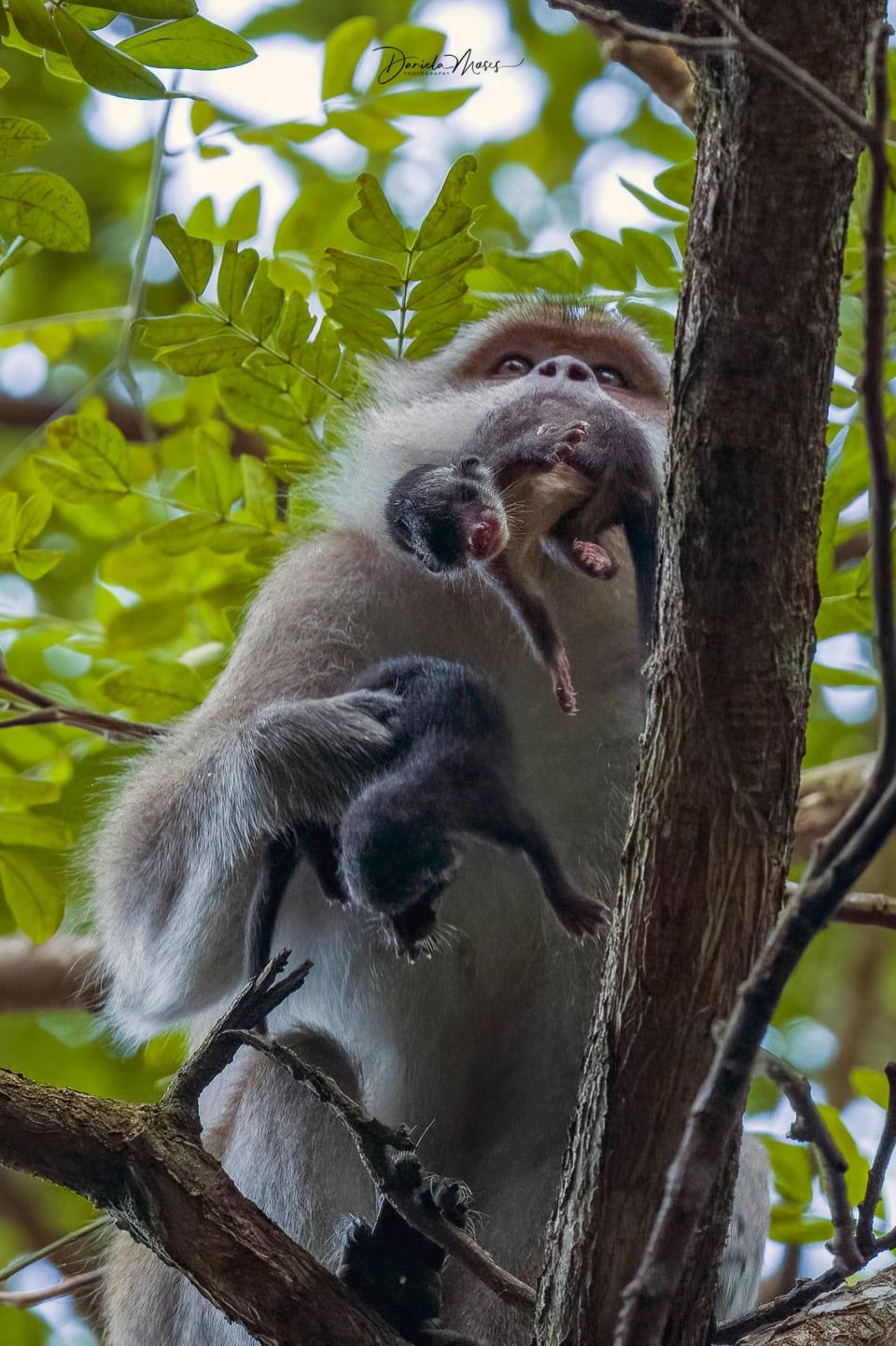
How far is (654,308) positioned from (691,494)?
76.2 inches

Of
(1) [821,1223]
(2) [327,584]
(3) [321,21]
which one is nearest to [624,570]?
(2) [327,584]

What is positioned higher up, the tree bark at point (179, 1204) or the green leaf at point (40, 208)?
the green leaf at point (40, 208)

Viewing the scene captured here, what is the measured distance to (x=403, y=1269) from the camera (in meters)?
2.48

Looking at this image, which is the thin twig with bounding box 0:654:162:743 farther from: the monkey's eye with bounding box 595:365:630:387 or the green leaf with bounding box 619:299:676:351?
the green leaf with bounding box 619:299:676:351

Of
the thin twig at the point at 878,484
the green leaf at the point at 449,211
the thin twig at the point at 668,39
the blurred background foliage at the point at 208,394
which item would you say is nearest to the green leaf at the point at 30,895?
the blurred background foliage at the point at 208,394

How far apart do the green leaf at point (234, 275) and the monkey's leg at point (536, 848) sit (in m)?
1.30

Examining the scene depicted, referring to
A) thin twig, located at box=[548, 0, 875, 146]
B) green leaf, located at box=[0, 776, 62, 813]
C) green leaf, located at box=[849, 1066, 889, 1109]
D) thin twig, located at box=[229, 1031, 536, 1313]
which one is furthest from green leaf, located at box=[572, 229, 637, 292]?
thin twig, located at box=[229, 1031, 536, 1313]

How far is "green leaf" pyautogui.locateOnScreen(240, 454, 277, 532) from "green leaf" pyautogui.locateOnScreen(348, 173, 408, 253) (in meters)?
0.82

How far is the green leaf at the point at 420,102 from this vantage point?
3518 mm

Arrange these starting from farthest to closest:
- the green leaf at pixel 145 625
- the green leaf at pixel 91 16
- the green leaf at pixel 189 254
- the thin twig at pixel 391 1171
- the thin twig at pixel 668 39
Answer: the green leaf at pixel 145 625 < the green leaf at pixel 189 254 < the green leaf at pixel 91 16 < the thin twig at pixel 391 1171 < the thin twig at pixel 668 39

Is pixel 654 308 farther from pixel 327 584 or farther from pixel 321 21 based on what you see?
pixel 321 21

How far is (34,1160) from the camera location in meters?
2.15

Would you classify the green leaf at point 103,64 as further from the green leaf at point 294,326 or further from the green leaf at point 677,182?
the green leaf at point 677,182

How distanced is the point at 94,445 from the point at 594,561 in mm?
1529
